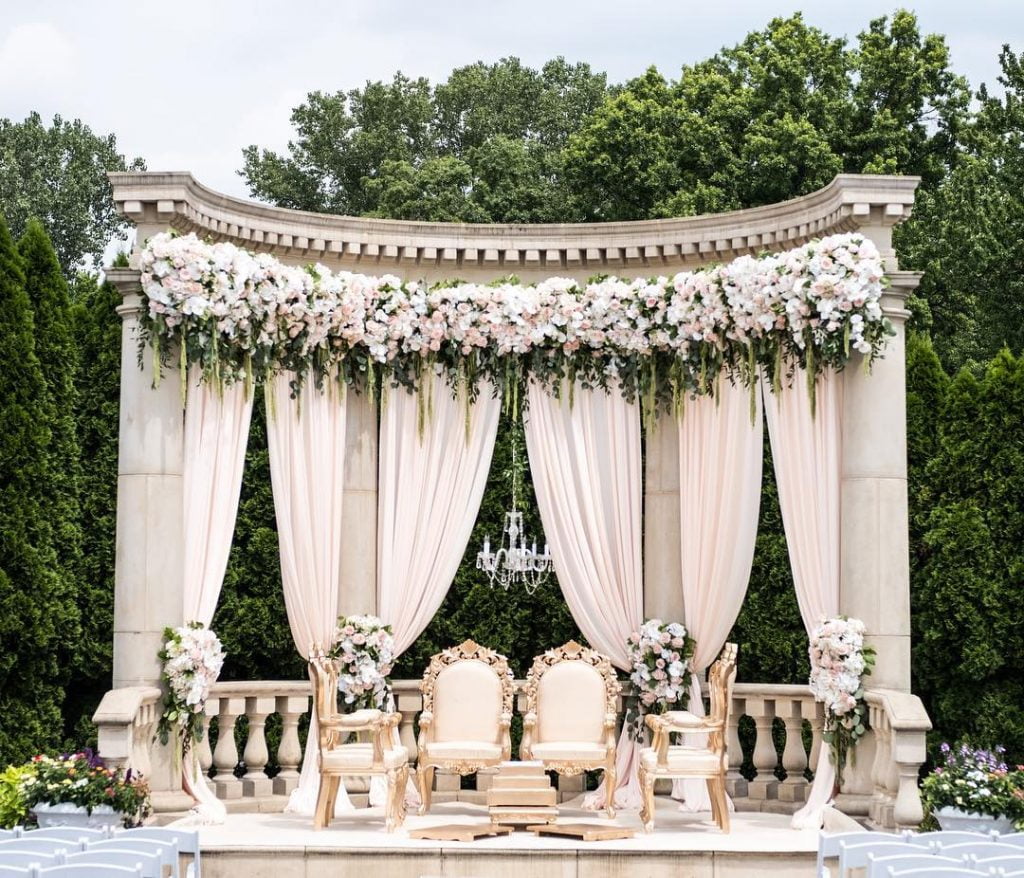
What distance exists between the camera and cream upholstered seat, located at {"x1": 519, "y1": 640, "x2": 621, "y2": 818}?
952cm

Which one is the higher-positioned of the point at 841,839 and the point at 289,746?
the point at 841,839

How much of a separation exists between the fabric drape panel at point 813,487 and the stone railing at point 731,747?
1.28ft

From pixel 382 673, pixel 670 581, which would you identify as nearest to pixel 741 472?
pixel 670 581

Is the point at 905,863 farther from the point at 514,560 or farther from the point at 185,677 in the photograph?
the point at 514,560

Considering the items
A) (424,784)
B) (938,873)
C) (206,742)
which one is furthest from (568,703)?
(938,873)

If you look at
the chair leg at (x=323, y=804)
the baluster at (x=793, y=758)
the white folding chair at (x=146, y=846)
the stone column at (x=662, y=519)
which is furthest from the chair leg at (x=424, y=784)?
the white folding chair at (x=146, y=846)

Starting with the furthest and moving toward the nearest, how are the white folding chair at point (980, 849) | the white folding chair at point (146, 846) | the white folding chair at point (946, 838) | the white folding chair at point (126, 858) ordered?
the white folding chair at point (946, 838), the white folding chair at point (980, 849), the white folding chair at point (146, 846), the white folding chair at point (126, 858)

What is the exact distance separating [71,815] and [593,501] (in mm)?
4436

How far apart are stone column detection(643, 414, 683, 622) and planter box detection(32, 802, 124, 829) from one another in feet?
14.3

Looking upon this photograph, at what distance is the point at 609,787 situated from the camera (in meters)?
9.36

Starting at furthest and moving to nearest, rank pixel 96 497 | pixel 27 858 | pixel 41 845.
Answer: pixel 96 497, pixel 41 845, pixel 27 858

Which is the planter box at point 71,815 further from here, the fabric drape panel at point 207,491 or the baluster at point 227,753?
the baluster at point 227,753

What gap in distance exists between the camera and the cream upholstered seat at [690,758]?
880 centimetres

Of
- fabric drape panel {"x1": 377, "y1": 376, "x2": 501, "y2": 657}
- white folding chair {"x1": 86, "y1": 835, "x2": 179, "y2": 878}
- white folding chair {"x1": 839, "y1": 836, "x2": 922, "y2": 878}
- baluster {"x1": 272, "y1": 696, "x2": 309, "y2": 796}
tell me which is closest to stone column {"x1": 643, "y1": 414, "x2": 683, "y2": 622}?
fabric drape panel {"x1": 377, "y1": 376, "x2": 501, "y2": 657}
